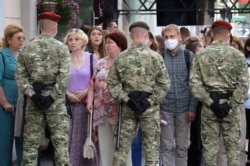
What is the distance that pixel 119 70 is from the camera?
24.8ft

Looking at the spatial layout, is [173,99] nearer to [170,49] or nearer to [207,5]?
[170,49]

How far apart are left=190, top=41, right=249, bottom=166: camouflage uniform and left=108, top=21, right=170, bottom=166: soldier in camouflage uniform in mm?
424

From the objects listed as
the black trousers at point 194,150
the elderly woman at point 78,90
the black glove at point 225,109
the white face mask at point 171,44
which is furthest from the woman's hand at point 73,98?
the black trousers at point 194,150

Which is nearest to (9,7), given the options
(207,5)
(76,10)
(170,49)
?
(76,10)

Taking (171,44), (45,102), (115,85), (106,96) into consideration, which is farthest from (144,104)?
(171,44)

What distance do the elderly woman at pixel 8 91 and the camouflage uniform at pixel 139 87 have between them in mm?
1289

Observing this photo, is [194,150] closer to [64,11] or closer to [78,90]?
[78,90]

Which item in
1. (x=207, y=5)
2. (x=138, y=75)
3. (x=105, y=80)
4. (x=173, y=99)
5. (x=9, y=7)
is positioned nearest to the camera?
(x=138, y=75)

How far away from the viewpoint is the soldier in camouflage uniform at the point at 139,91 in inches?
295

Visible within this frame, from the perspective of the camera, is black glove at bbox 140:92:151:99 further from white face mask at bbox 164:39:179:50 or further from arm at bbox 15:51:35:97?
white face mask at bbox 164:39:179:50

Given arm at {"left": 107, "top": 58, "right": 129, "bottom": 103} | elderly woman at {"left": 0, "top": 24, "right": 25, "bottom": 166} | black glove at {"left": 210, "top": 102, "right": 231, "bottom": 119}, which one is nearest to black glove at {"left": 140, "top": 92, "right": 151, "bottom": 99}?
arm at {"left": 107, "top": 58, "right": 129, "bottom": 103}

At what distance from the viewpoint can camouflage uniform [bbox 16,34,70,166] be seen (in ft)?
24.7

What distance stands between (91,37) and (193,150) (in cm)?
213

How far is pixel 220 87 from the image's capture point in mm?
7703
